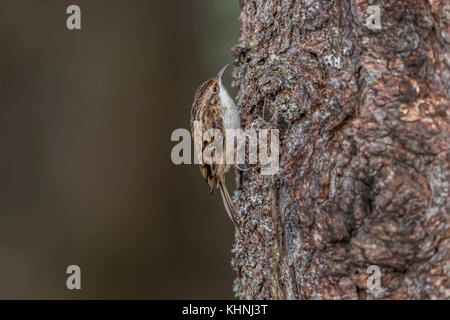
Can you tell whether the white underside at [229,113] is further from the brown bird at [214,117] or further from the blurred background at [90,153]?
the blurred background at [90,153]

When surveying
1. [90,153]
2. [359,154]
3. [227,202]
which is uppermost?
[90,153]

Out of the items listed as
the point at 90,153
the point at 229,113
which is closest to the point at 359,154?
the point at 229,113

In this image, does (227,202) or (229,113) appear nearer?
(229,113)

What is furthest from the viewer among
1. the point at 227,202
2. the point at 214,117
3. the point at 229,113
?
the point at 214,117

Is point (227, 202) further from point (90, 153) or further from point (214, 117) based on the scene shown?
point (90, 153)

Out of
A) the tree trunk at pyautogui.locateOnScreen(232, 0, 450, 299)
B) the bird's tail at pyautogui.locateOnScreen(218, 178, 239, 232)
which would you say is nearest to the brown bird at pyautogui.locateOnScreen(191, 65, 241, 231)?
the bird's tail at pyautogui.locateOnScreen(218, 178, 239, 232)

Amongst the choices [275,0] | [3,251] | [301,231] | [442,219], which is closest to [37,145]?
[3,251]

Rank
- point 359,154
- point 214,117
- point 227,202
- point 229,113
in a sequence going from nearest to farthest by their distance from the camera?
point 359,154
point 229,113
point 227,202
point 214,117

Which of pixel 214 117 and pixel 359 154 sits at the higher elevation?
pixel 214 117
